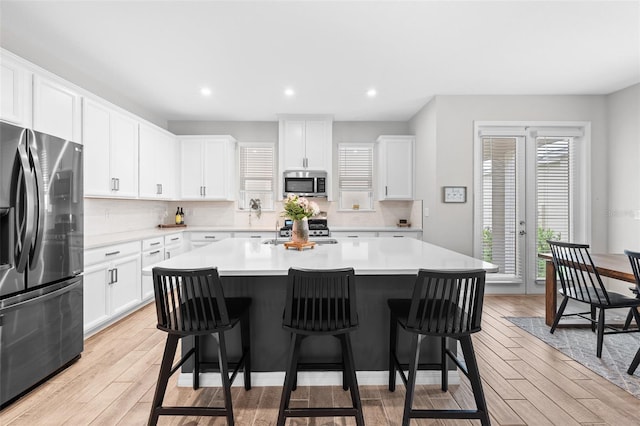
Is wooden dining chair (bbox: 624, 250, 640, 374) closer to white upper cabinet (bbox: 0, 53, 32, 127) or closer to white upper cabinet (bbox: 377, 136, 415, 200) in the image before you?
white upper cabinet (bbox: 377, 136, 415, 200)

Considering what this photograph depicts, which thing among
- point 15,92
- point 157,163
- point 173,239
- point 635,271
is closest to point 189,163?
point 157,163

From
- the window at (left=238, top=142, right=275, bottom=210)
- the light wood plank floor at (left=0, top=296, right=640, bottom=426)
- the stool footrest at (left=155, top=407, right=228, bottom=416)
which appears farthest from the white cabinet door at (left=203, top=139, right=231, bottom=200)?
the stool footrest at (left=155, top=407, right=228, bottom=416)

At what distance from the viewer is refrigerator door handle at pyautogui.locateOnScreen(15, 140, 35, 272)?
2156 millimetres

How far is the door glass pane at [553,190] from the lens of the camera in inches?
185

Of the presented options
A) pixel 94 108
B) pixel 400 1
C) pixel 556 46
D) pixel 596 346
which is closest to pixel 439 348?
pixel 596 346

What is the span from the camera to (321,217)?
588cm

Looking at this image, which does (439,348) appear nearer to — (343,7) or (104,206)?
(343,7)

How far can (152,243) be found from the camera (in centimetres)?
426

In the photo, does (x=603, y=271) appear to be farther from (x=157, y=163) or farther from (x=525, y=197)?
(x=157, y=163)

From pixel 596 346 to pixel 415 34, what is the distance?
10.4ft

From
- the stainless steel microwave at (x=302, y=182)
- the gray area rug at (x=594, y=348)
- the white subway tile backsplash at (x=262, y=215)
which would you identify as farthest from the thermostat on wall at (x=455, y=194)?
the stainless steel microwave at (x=302, y=182)

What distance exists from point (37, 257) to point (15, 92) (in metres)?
1.29

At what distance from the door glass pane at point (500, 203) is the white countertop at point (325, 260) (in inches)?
92.1

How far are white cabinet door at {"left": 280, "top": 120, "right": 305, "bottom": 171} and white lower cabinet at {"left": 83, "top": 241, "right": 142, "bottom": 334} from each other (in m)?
2.58
